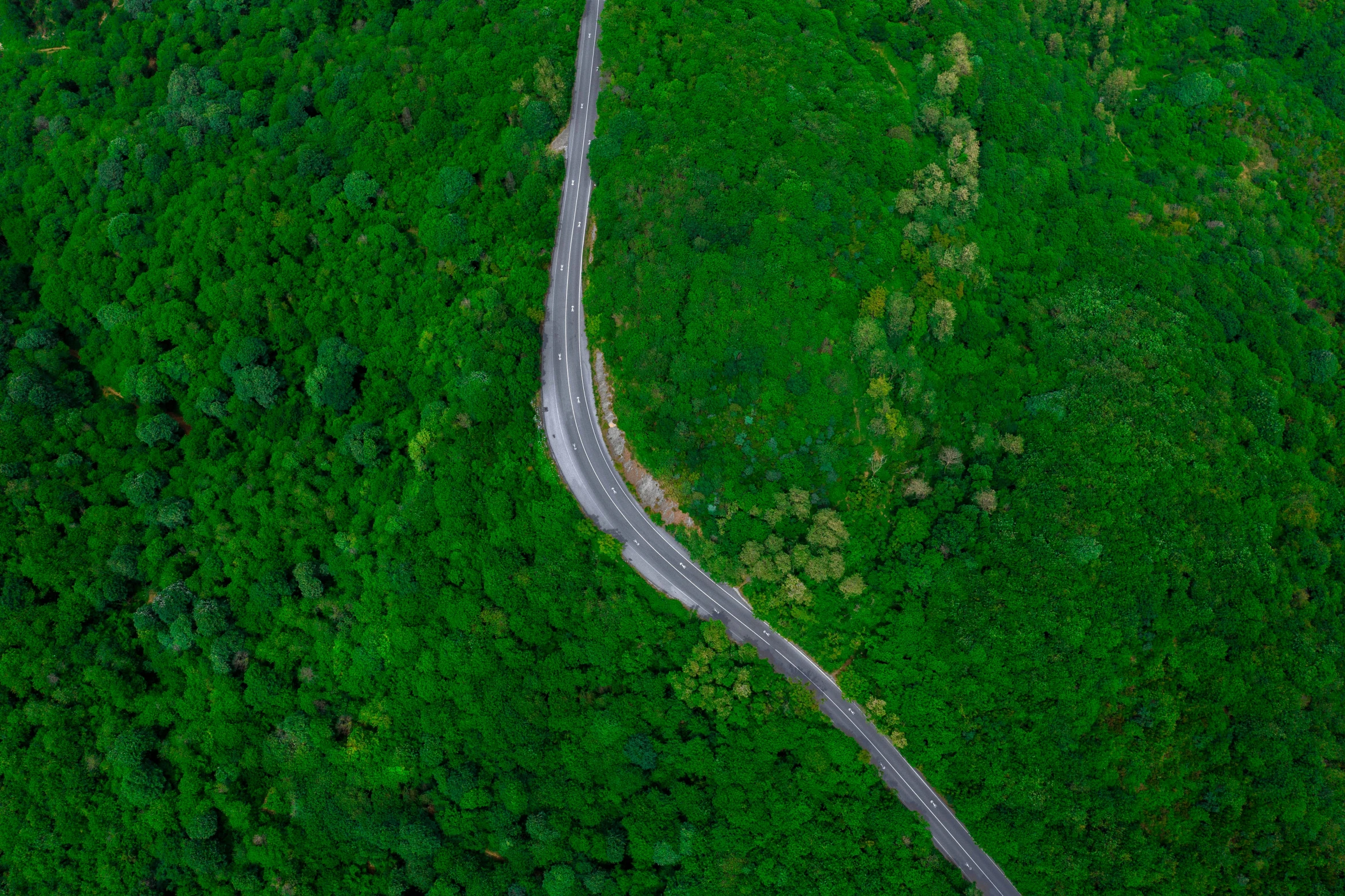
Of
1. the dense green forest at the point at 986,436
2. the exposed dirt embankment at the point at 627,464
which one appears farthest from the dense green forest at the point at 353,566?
the dense green forest at the point at 986,436

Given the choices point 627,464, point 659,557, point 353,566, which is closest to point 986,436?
point 659,557

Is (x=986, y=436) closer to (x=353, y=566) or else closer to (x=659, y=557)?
(x=659, y=557)

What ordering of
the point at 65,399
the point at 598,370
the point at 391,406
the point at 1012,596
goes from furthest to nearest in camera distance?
the point at 65,399 < the point at 391,406 < the point at 598,370 < the point at 1012,596

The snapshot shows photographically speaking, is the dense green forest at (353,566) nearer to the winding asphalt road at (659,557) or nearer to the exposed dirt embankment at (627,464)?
the winding asphalt road at (659,557)

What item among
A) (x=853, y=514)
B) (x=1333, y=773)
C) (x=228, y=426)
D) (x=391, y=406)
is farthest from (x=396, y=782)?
(x=1333, y=773)

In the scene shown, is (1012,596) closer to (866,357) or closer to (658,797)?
(866,357)

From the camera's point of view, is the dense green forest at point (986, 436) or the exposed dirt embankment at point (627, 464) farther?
the exposed dirt embankment at point (627, 464)
